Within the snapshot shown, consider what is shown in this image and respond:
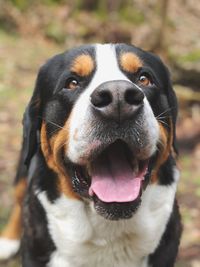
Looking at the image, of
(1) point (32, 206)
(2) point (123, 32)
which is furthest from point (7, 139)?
(2) point (123, 32)

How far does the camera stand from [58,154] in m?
3.07

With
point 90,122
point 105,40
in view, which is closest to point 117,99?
point 90,122

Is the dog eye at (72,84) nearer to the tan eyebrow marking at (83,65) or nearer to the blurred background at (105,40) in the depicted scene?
the tan eyebrow marking at (83,65)

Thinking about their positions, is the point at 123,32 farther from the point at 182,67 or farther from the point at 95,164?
the point at 95,164

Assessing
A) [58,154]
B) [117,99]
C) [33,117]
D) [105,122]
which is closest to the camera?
[117,99]

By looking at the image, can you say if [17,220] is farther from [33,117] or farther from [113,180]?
[113,180]

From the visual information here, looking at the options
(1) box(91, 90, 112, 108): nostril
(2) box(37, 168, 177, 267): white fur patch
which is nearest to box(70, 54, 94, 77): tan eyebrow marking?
(1) box(91, 90, 112, 108): nostril

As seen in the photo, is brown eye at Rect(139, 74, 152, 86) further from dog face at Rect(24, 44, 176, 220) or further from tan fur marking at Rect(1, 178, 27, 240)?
Answer: tan fur marking at Rect(1, 178, 27, 240)

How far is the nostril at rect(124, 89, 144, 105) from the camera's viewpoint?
2.58m

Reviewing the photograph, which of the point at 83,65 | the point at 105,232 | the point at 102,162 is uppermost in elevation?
the point at 83,65

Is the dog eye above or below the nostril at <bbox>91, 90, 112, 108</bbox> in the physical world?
below

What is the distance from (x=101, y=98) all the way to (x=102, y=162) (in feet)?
1.67

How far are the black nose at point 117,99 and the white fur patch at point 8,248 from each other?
2191 mm

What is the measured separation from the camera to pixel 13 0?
503 inches
